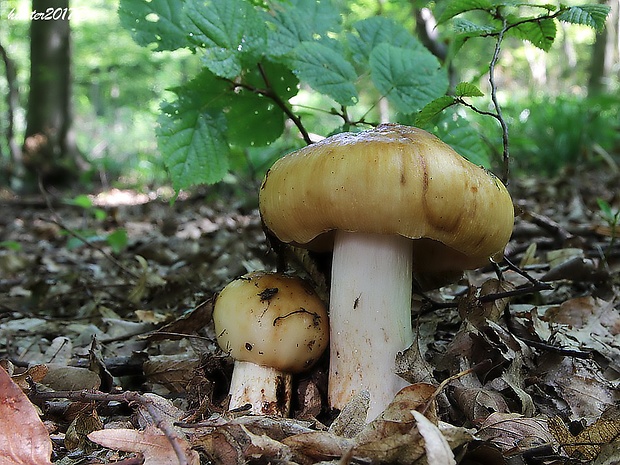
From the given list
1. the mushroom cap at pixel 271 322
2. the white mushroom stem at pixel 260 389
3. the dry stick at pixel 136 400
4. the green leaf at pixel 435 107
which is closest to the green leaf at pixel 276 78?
the green leaf at pixel 435 107

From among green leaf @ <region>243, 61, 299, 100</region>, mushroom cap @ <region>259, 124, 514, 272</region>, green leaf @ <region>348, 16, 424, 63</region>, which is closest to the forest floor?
mushroom cap @ <region>259, 124, 514, 272</region>

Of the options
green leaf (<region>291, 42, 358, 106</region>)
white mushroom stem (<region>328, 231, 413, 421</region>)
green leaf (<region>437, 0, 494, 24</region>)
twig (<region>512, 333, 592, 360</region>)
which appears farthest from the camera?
green leaf (<region>291, 42, 358, 106</region>)

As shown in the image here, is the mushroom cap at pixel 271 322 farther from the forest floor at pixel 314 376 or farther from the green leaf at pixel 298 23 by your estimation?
the green leaf at pixel 298 23

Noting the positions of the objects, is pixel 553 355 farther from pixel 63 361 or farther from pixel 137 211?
pixel 137 211

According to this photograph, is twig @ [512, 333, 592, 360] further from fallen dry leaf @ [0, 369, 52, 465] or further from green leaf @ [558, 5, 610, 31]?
fallen dry leaf @ [0, 369, 52, 465]

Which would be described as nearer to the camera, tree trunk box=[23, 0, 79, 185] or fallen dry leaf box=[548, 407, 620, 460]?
fallen dry leaf box=[548, 407, 620, 460]

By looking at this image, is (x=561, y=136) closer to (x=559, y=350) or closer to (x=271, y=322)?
(x=559, y=350)

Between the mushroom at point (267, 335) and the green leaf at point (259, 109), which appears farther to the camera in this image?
the green leaf at point (259, 109)

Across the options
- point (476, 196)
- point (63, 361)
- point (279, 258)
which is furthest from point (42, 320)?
point (476, 196)
